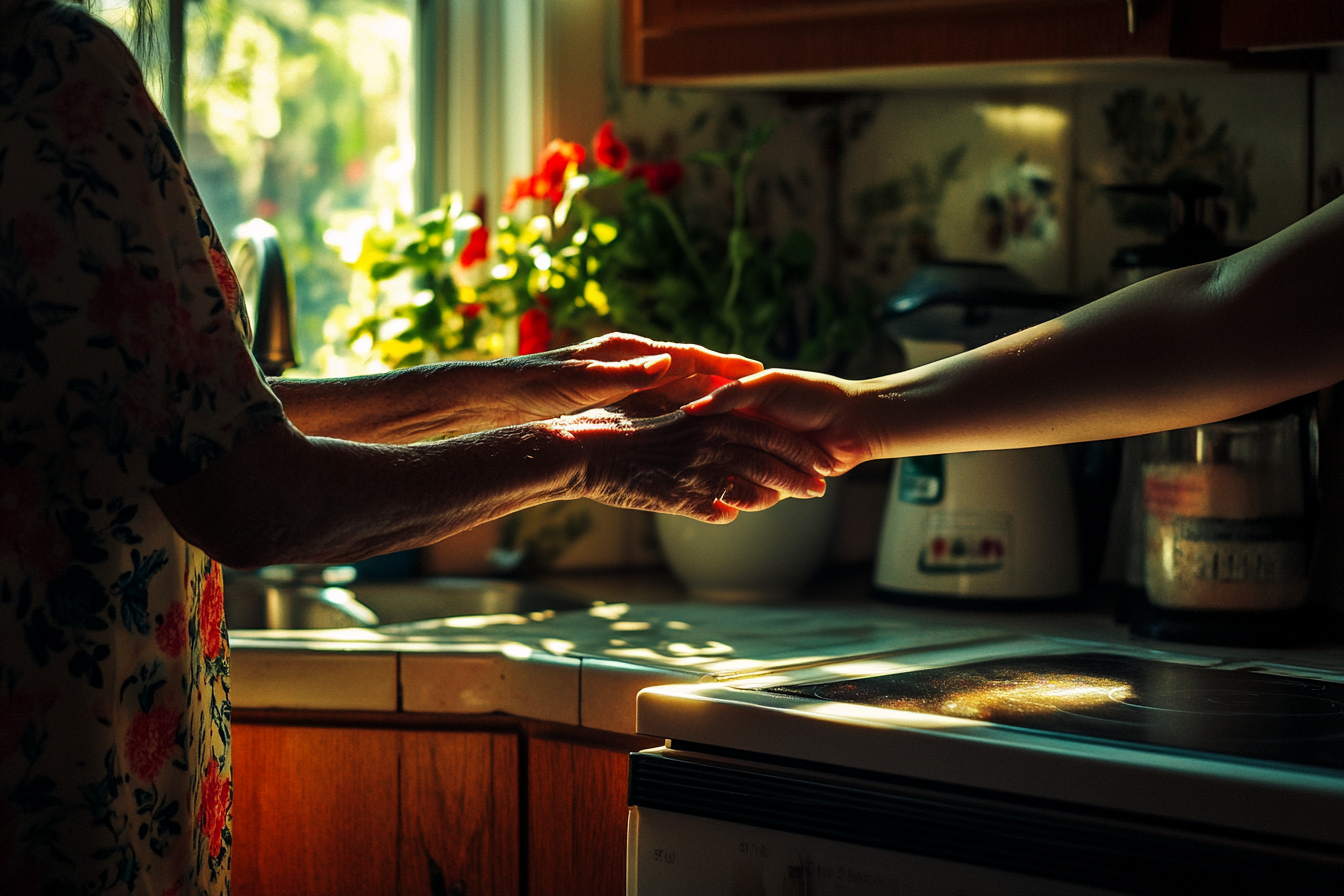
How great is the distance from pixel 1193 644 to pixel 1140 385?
36 cm

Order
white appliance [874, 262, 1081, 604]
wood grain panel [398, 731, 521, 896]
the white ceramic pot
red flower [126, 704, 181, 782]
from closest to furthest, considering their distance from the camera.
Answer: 1. red flower [126, 704, 181, 782]
2. wood grain panel [398, 731, 521, 896]
3. white appliance [874, 262, 1081, 604]
4. the white ceramic pot

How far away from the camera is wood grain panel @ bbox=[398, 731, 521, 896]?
3.84 feet

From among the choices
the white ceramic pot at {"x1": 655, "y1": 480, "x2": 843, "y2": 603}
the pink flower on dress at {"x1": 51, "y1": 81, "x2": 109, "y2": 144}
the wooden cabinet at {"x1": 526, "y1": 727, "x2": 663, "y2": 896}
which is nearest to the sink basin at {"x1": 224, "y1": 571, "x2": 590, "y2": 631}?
the white ceramic pot at {"x1": 655, "y1": 480, "x2": 843, "y2": 603}

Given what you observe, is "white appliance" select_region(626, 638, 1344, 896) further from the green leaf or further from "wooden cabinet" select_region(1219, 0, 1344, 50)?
the green leaf

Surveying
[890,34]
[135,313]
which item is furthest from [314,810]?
[890,34]

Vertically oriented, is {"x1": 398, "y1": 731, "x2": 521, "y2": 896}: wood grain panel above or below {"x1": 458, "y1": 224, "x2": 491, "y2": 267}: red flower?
below

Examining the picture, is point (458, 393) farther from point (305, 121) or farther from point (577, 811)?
point (305, 121)

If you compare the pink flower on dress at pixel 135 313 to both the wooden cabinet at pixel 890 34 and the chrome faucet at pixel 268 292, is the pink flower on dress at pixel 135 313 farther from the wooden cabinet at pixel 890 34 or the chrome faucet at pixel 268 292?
the wooden cabinet at pixel 890 34

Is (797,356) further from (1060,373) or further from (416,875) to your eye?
(416,875)

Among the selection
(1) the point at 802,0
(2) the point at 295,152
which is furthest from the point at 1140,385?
(2) the point at 295,152

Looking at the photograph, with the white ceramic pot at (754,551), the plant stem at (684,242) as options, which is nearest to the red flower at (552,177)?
the plant stem at (684,242)

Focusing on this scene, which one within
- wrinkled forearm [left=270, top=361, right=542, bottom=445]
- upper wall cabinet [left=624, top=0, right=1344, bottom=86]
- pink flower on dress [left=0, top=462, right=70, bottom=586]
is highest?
upper wall cabinet [left=624, top=0, right=1344, bottom=86]

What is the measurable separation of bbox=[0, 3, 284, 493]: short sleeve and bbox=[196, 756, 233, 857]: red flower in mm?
248

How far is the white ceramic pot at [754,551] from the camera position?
163cm
